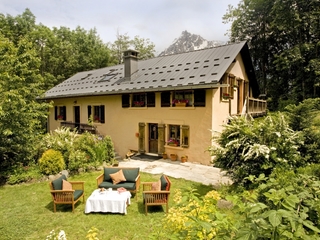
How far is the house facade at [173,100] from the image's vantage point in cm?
1089

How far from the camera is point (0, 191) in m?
7.90

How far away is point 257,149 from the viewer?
5.96m

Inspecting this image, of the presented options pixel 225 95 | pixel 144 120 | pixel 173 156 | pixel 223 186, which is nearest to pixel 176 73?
pixel 225 95

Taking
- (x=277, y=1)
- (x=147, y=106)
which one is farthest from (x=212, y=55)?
(x=277, y=1)

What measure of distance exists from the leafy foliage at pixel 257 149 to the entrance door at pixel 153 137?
6.16m

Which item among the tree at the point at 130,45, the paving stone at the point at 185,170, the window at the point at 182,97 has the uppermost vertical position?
the tree at the point at 130,45

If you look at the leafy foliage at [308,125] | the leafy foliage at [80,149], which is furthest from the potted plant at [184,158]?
the leafy foliage at [308,125]

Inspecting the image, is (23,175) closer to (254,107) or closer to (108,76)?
(108,76)

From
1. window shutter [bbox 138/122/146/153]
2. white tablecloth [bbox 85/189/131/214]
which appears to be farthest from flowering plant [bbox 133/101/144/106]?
white tablecloth [bbox 85/189/131/214]

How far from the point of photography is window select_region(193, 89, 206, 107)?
1074cm

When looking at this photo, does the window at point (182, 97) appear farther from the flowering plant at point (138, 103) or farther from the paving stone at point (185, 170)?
the paving stone at point (185, 170)

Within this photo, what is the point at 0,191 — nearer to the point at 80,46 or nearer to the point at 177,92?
the point at 177,92

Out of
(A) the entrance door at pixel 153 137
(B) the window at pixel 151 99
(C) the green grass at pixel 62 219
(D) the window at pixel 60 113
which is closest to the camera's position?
(C) the green grass at pixel 62 219

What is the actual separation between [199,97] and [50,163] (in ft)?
25.9
